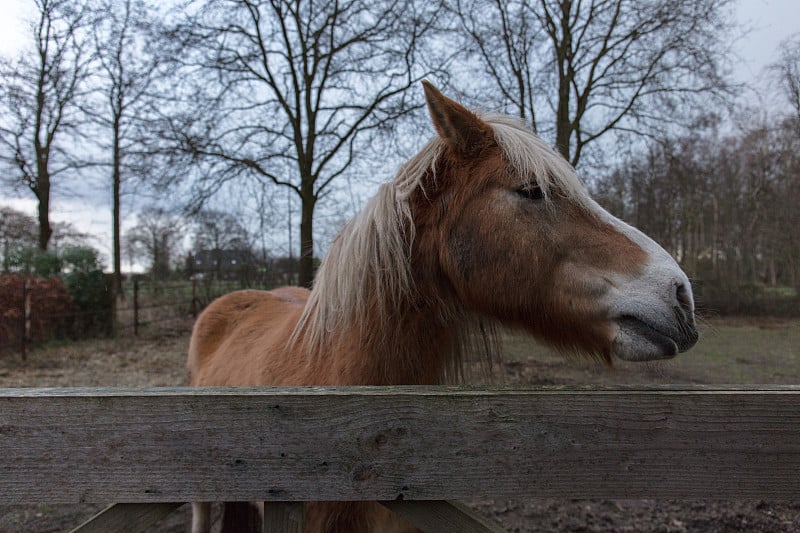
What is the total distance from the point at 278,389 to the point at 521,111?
39.6 feet

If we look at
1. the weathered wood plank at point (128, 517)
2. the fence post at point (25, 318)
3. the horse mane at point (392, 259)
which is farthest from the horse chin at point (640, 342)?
the fence post at point (25, 318)

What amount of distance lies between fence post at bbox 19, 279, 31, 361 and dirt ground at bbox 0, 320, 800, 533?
1.12ft

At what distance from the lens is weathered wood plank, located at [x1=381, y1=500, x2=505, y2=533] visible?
1045mm

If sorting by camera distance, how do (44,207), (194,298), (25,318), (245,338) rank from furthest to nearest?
A: (194,298) < (44,207) < (25,318) < (245,338)

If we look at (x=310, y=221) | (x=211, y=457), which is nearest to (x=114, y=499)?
(x=211, y=457)

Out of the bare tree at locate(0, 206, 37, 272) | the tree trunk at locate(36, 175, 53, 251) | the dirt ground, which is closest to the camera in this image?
the dirt ground

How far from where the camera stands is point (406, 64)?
36.0 ft

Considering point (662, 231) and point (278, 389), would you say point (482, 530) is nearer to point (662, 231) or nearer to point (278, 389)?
point (278, 389)

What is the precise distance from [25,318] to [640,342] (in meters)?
13.1

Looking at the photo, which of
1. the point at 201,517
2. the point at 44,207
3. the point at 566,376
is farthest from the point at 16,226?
the point at 566,376

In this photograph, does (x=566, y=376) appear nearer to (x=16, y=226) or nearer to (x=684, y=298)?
(x=684, y=298)

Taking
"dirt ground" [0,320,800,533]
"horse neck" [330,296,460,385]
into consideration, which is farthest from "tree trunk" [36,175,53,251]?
"horse neck" [330,296,460,385]

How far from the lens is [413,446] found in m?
1.01

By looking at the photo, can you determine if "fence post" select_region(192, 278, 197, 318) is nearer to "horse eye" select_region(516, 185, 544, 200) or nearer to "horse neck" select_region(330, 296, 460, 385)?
"horse neck" select_region(330, 296, 460, 385)
